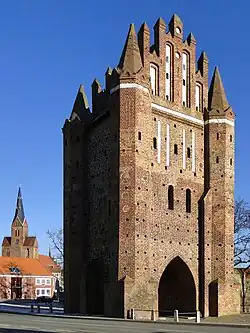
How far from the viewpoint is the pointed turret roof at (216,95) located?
4300 centimetres

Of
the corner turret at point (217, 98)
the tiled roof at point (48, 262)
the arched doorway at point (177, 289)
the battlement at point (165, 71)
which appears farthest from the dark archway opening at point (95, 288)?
the tiled roof at point (48, 262)

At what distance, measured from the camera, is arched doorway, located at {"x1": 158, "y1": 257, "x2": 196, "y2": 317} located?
4038 cm

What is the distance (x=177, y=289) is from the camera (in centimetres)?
4169

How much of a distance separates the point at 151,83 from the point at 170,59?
267cm

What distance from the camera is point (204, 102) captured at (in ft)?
143

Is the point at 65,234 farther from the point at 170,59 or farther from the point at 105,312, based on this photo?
the point at 170,59

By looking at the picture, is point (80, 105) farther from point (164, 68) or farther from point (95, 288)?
point (95, 288)

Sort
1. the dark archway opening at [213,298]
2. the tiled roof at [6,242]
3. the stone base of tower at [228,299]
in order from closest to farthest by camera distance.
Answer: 1. the dark archway opening at [213,298]
2. the stone base of tower at [228,299]
3. the tiled roof at [6,242]

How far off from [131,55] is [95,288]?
1522 centimetres

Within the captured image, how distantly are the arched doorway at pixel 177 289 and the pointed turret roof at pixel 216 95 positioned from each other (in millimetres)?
11059

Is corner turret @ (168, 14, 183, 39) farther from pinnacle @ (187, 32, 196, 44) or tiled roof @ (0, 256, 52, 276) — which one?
tiled roof @ (0, 256, 52, 276)

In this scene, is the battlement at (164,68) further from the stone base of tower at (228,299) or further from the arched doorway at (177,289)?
the stone base of tower at (228,299)

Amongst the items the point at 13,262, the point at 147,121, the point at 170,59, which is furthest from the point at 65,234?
the point at 13,262

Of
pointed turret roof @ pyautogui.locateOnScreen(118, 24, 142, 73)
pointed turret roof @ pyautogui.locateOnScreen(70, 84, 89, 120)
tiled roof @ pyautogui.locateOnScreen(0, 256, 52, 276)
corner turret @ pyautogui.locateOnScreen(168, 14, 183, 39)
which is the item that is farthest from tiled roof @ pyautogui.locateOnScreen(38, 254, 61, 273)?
pointed turret roof @ pyautogui.locateOnScreen(118, 24, 142, 73)
